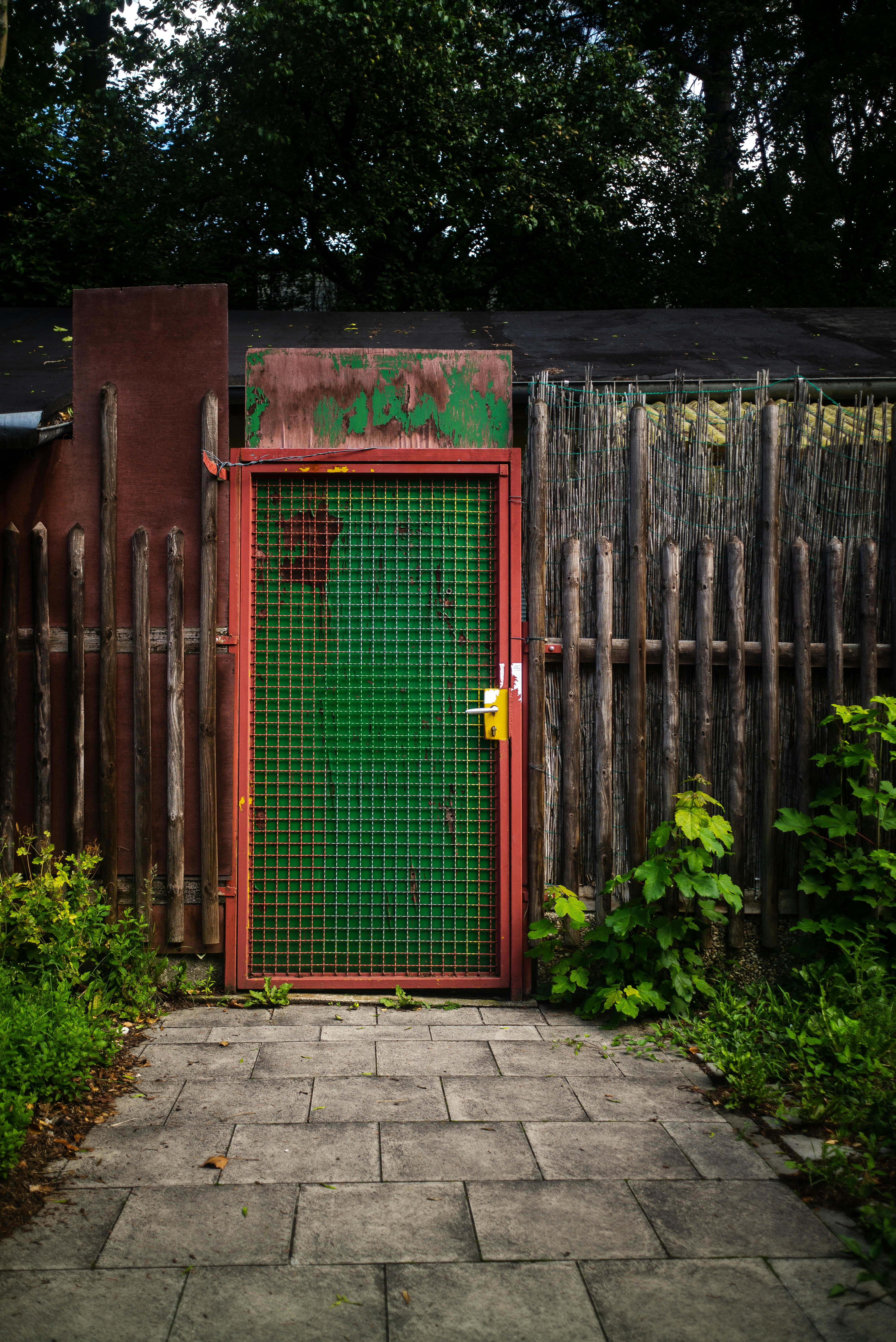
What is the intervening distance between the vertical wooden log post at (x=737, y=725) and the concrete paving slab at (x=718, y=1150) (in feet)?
4.70

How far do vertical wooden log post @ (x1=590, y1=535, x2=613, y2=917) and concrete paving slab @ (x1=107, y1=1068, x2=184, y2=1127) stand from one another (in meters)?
2.17

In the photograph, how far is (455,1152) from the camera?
Result: 3189mm

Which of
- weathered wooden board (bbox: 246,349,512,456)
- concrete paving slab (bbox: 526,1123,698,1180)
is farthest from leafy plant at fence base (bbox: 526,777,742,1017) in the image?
weathered wooden board (bbox: 246,349,512,456)

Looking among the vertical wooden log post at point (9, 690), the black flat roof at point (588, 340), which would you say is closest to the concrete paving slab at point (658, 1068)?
the vertical wooden log post at point (9, 690)

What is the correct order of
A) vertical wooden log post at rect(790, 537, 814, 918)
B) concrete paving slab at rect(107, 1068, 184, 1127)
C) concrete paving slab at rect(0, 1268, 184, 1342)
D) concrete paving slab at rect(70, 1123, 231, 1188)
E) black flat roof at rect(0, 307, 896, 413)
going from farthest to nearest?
1. black flat roof at rect(0, 307, 896, 413)
2. vertical wooden log post at rect(790, 537, 814, 918)
3. concrete paving slab at rect(107, 1068, 184, 1127)
4. concrete paving slab at rect(70, 1123, 231, 1188)
5. concrete paving slab at rect(0, 1268, 184, 1342)

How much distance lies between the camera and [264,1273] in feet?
8.21

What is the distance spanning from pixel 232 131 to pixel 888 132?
12.9 m

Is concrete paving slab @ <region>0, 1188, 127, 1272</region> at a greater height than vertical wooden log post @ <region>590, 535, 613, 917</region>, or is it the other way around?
vertical wooden log post @ <region>590, 535, 613, 917</region>

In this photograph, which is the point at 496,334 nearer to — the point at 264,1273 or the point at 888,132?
the point at 264,1273

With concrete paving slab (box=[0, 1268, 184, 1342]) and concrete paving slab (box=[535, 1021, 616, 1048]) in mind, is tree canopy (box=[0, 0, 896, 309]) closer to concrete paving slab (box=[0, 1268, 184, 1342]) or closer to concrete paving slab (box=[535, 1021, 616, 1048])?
concrete paving slab (box=[535, 1021, 616, 1048])

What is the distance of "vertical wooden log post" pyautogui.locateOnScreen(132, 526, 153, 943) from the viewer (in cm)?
464

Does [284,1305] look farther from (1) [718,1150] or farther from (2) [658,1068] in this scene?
(2) [658,1068]

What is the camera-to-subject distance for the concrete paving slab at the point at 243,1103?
11.1 ft

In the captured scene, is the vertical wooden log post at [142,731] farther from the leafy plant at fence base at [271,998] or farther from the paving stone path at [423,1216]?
the paving stone path at [423,1216]
